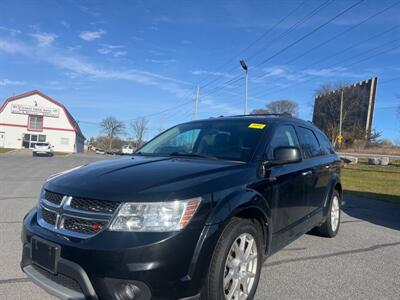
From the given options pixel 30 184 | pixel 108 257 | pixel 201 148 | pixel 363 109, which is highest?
pixel 363 109

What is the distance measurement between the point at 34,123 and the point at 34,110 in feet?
6.80

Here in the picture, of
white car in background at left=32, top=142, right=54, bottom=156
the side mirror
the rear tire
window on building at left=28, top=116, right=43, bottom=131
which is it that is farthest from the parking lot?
window on building at left=28, top=116, right=43, bottom=131

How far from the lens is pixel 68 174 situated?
348 centimetres

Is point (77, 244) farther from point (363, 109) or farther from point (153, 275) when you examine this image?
point (363, 109)

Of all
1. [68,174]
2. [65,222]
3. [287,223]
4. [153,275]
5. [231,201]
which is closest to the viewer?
[153,275]

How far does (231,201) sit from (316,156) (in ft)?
8.99

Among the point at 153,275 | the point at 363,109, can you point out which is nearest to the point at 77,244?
the point at 153,275

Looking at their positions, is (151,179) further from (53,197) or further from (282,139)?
(282,139)

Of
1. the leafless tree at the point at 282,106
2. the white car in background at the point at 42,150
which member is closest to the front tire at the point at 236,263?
the white car in background at the point at 42,150

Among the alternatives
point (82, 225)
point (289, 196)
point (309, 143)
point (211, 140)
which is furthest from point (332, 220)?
point (82, 225)

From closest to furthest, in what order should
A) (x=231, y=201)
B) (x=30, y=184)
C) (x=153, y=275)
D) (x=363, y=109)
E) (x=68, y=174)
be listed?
(x=153, y=275), (x=231, y=201), (x=68, y=174), (x=30, y=184), (x=363, y=109)

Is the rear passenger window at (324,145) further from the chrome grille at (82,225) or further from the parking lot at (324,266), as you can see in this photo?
the chrome grille at (82,225)

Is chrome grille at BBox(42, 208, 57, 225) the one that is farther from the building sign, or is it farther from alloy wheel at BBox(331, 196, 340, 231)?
the building sign

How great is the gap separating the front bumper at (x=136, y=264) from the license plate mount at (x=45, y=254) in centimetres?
5
